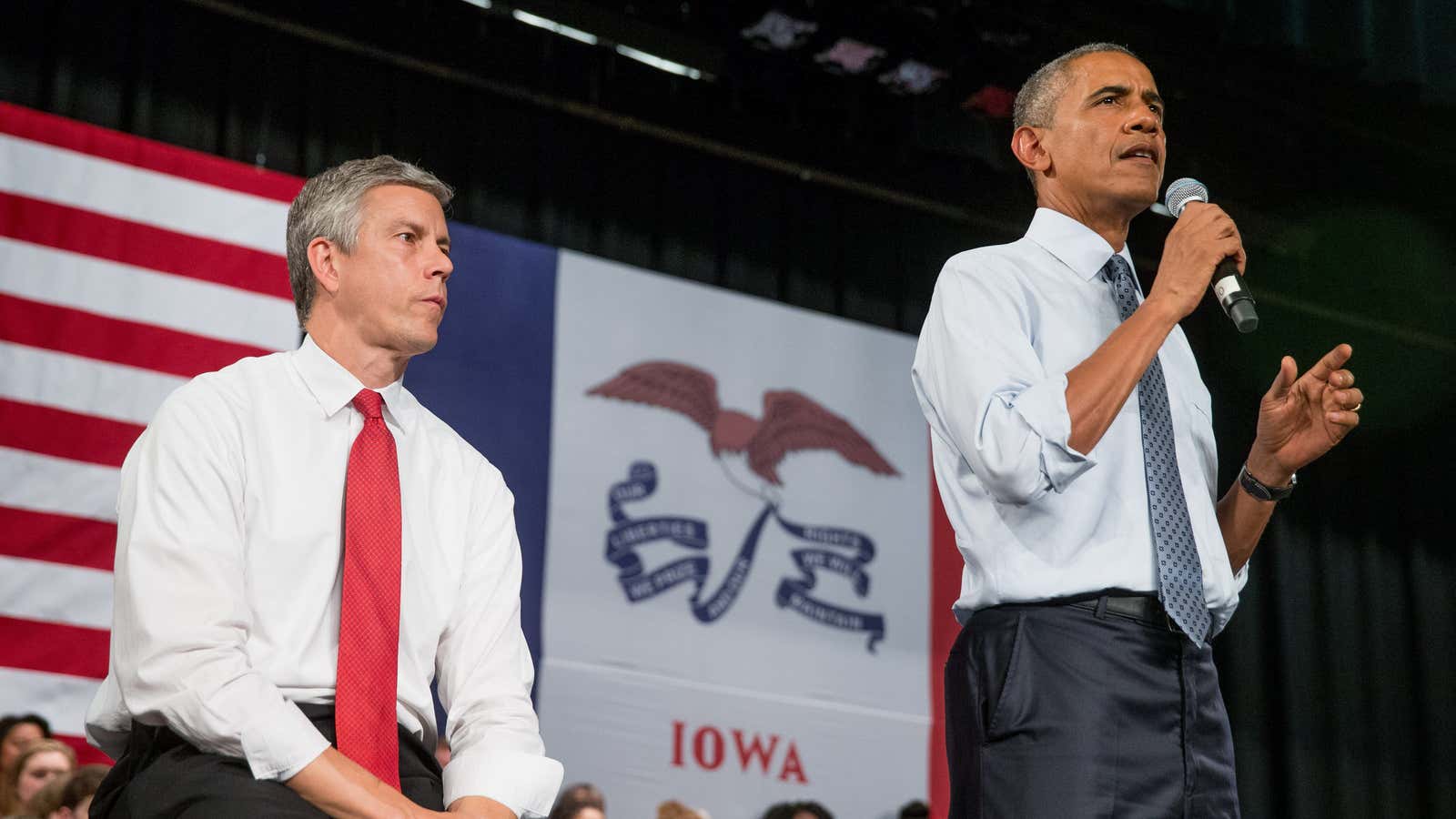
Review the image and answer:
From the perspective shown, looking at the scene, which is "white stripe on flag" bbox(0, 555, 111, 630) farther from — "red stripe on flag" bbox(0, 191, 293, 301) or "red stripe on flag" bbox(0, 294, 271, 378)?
"red stripe on flag" bbox(0, 191, 293, 301)

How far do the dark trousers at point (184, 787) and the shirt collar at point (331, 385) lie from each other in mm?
399

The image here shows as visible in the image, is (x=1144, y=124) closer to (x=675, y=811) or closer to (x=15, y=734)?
(x=15, y=734)

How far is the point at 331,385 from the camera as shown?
202cm

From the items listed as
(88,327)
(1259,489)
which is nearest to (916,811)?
(88,327)

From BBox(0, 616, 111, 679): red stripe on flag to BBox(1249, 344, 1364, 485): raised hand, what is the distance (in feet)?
11.3

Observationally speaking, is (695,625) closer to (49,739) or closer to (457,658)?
→ (49,739)

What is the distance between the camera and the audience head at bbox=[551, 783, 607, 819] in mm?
4484

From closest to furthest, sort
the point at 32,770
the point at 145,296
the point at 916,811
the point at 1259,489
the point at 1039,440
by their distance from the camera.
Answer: the point at 1039,440, the point at 1259,489, the point at 32,770, the point at 145,296, the point at 916,811

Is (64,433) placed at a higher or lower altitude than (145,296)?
lower

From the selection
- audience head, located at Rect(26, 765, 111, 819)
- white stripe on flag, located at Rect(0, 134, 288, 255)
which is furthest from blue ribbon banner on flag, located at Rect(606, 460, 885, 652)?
audience head, located at Rect(26, 765, 111, 819)

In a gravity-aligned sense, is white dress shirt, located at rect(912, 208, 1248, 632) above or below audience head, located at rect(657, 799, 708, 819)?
above

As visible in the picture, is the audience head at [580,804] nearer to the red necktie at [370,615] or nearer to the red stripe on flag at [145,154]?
the red stripe on flag at [145,154]

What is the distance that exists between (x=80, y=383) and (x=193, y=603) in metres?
3.28

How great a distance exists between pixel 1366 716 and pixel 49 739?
6.20m
